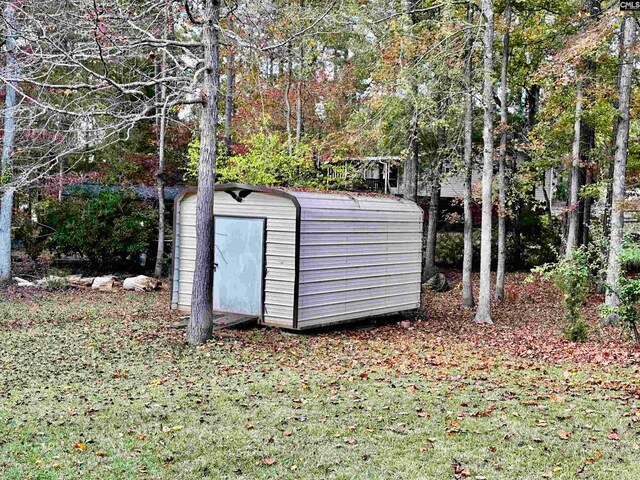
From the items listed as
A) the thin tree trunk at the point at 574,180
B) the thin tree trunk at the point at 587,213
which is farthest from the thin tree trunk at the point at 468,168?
the thin tree trunk at the point at 587,213

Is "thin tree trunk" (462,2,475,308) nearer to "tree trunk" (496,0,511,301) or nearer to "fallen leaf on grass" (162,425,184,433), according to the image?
"tree trunk" (496,0,511,301)

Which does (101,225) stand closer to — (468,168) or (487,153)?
(468,168)

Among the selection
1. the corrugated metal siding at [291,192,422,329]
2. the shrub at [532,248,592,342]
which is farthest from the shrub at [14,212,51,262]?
the shrub at [532,248,592,342]

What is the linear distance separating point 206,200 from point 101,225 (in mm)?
9385

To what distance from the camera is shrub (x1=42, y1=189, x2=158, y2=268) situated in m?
16.8

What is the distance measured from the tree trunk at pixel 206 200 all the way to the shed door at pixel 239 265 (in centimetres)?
136

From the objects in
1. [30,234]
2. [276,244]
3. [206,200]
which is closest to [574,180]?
[276,244]

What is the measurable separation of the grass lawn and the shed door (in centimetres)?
104

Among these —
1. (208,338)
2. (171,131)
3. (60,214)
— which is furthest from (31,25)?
(171,131)

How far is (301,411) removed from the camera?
5.55m

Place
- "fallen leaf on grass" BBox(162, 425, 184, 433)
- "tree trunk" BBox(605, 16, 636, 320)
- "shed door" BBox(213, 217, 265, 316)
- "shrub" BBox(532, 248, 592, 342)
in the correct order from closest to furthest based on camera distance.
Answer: "fallen leaf on grass" BBox(162, 425, 184, 433) < "shrub" BBox(532, 248, 592, 342) < "shed door" BBox(213, 217, 265, 316) < "tree trunk" BBox(605, 16, 636, 320)

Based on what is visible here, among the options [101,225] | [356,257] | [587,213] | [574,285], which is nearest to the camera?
[574,285]

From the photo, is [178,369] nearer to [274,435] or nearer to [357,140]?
[274,435]

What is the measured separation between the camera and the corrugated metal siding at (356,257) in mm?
9914
